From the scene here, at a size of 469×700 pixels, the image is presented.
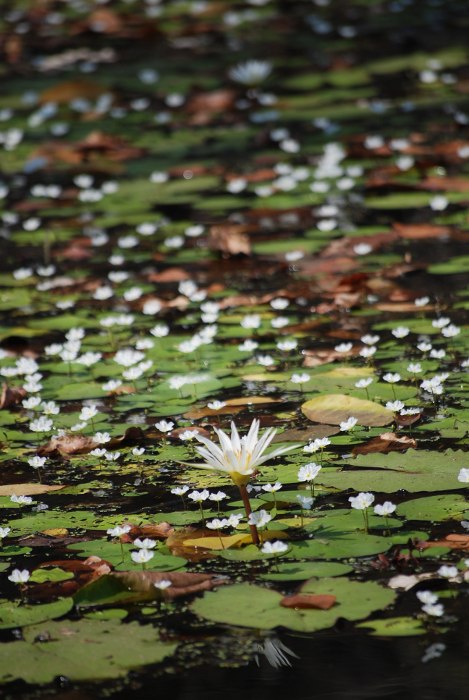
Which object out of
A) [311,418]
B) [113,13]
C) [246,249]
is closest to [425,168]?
[246,249]

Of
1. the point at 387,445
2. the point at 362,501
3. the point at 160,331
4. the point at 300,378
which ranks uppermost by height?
the point at 160,331

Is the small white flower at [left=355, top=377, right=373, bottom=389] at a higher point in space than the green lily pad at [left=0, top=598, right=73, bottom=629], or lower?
higher

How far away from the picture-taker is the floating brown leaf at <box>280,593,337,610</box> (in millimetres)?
2043

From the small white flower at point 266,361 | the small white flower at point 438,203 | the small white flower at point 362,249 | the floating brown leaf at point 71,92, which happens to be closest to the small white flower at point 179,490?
the small white flower at point 266,361

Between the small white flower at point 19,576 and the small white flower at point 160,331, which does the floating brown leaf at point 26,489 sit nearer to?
the small white flower at point 19,576

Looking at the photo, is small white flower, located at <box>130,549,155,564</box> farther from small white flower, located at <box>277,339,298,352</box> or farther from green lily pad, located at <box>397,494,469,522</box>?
small white flower, located at <box>277,339,298,352</box>

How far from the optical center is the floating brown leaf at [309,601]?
204 centimetres

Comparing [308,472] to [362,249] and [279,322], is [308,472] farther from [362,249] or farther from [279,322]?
[362,249]

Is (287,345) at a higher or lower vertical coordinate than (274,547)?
higher

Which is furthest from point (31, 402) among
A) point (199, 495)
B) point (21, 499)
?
point (199, 495)

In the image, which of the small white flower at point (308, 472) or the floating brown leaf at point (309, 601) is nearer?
the floating brown leaf at point (309, 601)

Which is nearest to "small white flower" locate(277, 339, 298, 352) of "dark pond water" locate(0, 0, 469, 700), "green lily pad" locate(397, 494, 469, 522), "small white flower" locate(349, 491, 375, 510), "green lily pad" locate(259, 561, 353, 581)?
"dark pond water" locate(0, 0, 469, 700)

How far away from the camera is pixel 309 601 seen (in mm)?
2045

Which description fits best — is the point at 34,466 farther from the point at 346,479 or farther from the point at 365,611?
the point at 365,611
